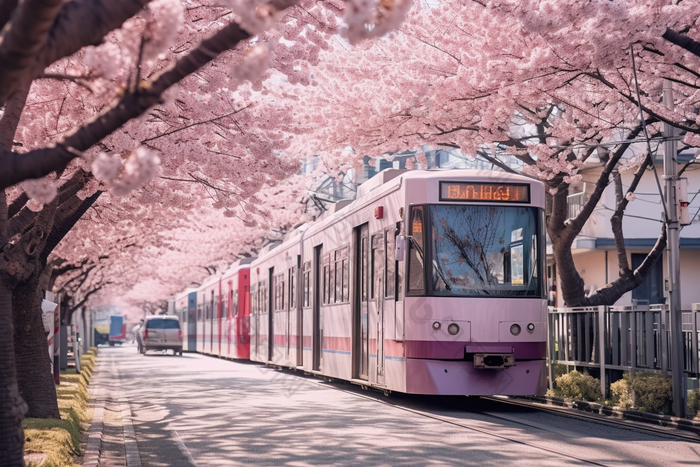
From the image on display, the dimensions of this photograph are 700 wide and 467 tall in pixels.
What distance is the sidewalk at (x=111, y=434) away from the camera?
1057 cm

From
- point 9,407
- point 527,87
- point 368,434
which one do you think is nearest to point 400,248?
point 527,87

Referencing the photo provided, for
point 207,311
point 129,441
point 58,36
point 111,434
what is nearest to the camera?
point 58,36

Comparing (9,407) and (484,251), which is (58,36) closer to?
(9,407)

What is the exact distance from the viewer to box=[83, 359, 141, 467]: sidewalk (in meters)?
10.6

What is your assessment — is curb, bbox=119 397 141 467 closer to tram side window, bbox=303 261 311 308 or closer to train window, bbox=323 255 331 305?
train window, bbox=323 255 331 305

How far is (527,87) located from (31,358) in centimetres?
802

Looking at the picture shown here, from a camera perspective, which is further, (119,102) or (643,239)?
(643,239)

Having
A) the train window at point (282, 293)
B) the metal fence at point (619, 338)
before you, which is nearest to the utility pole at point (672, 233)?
the metal fence at point (619, 338)

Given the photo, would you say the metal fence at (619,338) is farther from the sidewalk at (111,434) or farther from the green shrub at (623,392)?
the sidewalk at (111,434)

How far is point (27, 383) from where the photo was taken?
1283 centimetres

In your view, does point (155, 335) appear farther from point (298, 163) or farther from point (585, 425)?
point (585, 425)

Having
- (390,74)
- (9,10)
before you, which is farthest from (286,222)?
(9,10)

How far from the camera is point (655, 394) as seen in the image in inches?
567

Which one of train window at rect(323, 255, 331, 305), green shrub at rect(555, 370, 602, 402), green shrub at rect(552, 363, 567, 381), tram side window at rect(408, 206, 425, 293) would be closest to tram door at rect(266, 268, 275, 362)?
train window at rect(323, 255, 331, 305)
